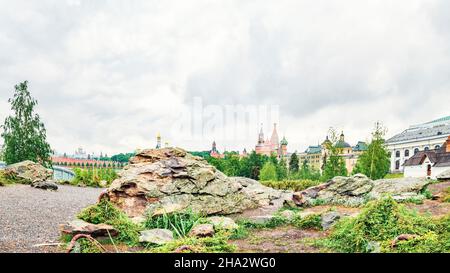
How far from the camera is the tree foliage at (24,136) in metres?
9.79

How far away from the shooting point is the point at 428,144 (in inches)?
141

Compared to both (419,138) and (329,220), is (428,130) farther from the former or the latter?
(329,220)

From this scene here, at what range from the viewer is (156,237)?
150 inches

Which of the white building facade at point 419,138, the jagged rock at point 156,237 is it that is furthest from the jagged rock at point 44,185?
the white building facade at point 419,138

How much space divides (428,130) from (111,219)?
355 cm

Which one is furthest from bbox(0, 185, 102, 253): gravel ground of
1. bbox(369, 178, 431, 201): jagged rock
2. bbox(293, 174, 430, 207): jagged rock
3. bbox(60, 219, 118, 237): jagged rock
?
bbox(369, 178, 431, 201): jagged rock

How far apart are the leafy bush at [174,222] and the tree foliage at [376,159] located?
5800mm

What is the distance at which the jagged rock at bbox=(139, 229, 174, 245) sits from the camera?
145 inches

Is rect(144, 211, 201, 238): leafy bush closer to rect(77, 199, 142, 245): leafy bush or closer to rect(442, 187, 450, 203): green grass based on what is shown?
rect(77, 199, 142, 245): leafy bush

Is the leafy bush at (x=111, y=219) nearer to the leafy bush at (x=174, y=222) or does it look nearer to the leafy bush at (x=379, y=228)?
the leafy bush at (x=174, y=222)

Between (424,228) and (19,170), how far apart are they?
12.5 metres

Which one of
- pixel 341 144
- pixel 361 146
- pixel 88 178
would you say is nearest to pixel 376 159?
pixel 361 146

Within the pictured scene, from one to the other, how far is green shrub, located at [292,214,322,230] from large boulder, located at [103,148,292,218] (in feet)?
4.25
